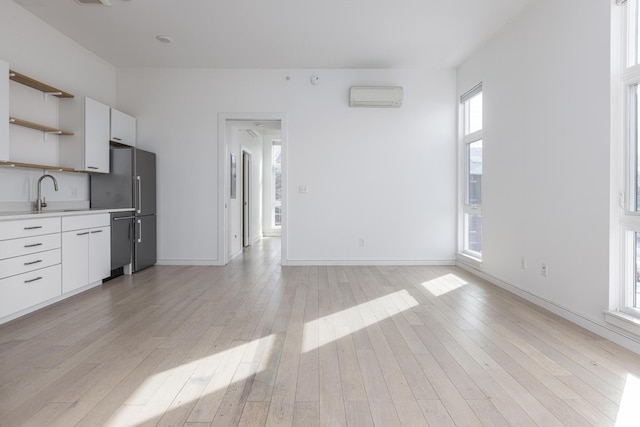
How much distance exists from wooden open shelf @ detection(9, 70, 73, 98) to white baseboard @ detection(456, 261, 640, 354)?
5037 millimetres

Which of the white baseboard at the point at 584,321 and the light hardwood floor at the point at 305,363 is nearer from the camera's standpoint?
the light hardwood floor at the point at 305,363

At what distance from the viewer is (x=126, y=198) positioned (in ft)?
15.3

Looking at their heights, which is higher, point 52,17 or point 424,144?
point 52,17

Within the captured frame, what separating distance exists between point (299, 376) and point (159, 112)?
4.59 m

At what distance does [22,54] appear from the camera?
3.67 meters

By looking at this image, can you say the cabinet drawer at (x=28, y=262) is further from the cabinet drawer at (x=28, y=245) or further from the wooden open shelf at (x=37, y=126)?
the wooden open shelf at (x=37, y=126)

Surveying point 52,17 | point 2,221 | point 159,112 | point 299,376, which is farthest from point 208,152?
point 299,376

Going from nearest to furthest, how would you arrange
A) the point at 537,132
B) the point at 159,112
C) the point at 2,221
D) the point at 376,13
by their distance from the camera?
1. the point at 2,221
2. the point at 537,132
3. the point at 376,13
4. the point at 159,112

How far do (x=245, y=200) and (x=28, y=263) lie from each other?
4.64 meters

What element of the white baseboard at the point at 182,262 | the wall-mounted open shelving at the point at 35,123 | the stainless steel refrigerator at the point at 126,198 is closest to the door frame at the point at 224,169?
the white baseboard at the point at 182,262

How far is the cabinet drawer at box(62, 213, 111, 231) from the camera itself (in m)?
3.52

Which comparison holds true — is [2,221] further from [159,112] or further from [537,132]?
[537,132]

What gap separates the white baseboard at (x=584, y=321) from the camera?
7.83 feet

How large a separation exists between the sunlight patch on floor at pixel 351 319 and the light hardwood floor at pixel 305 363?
0.05 ft
